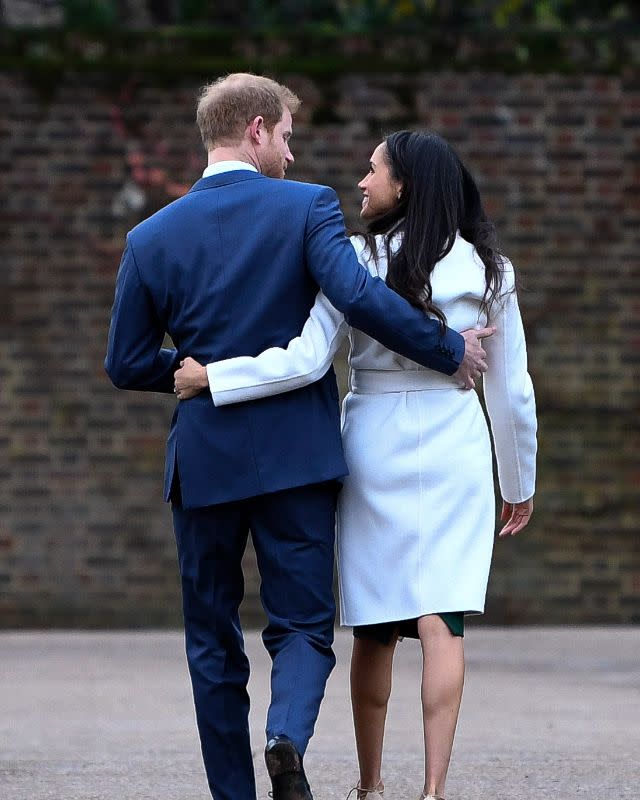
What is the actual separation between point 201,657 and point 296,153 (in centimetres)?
431

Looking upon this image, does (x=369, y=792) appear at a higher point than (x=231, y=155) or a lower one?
lower

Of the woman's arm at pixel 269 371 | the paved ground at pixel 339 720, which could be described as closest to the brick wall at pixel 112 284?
the paved ground at pixel 339 720

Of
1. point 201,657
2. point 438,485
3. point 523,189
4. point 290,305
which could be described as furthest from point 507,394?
point 523,189

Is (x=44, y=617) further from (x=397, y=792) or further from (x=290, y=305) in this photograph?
(x=290, y=305)

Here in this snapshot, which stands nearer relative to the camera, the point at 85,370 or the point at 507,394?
the point at 507,394

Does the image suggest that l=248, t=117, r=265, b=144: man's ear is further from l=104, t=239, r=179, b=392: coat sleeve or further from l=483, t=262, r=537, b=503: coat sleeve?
l=483, t=262, r=537, b=503: coat sleeve

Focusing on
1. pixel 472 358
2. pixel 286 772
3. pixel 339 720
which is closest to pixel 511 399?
pixel 472 358

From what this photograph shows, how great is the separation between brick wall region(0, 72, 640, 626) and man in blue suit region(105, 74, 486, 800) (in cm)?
388

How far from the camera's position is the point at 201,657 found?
149 inches

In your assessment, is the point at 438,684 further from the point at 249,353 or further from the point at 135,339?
the point at 135,339

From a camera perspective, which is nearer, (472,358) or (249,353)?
(249,353)

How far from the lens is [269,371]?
12.0 feet

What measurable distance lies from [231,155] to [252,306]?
375mm

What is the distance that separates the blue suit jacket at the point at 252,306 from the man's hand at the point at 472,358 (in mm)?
41
